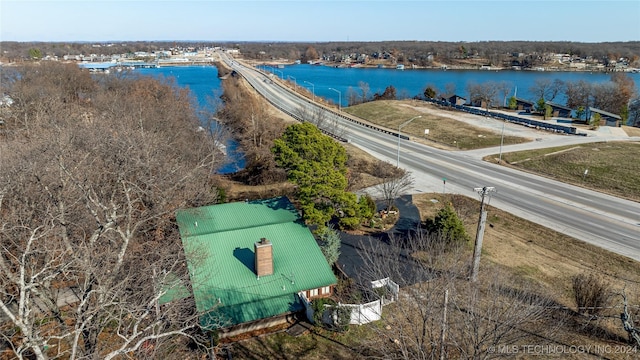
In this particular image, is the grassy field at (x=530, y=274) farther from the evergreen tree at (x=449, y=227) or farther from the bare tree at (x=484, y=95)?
the bare tree at (x=484, y=95)

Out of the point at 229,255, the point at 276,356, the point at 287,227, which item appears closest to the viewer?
the point at 276,356

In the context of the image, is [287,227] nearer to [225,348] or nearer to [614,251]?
[225,348]

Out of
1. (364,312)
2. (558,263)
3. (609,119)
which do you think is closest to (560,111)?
(609,119)

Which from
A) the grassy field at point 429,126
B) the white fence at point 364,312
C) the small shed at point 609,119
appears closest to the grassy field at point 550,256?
the white fence at point 364,312

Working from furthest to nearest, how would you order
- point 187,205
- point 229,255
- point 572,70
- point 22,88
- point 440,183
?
point 572,70 → point 22,88 → point 440,183 → point 187,205 → point 229,255

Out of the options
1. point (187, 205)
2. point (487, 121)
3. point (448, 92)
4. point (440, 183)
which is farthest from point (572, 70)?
point (187, 205)

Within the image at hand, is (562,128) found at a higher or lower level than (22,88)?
lower

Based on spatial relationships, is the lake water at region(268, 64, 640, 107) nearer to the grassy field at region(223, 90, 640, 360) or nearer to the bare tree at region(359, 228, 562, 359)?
the grassy field at region(223, 90, 640, 360)

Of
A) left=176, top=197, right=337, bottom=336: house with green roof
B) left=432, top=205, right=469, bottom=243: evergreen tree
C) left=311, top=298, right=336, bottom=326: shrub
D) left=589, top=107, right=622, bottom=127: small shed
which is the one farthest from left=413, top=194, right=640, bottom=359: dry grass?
left=589, top=107, right=622, bottom=127: small shed

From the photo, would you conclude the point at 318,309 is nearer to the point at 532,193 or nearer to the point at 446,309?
the point at 446,309
